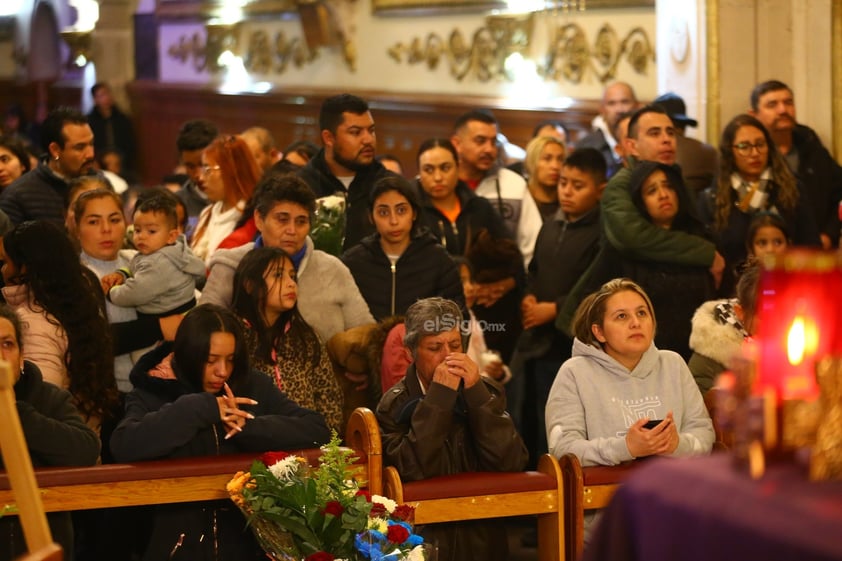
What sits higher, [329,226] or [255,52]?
[255,52]

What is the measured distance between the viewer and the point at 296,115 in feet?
45.5

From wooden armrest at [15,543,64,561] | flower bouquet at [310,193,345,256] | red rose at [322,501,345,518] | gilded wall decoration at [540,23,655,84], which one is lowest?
red rose at [322,501,345,518]

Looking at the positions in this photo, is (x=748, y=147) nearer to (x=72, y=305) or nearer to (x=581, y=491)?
(x=581, y=491)

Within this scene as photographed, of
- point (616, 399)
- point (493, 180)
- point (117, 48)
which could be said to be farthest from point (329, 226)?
point (117, 48)

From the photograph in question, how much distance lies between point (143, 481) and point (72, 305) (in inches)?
40.0

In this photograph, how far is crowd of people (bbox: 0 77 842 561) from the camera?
4480 mm

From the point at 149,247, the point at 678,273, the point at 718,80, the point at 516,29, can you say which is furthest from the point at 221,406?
the point at 516,29

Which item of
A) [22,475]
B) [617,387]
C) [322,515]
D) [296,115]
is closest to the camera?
[22,475]

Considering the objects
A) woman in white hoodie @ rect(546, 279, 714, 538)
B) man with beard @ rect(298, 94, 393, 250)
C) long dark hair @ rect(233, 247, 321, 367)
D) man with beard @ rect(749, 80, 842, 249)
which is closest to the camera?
woman in white hoodie @ rect(546, 279, 714, 538)

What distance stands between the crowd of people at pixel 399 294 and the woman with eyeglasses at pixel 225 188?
0.01 meters

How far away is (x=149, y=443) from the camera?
437 centimetres

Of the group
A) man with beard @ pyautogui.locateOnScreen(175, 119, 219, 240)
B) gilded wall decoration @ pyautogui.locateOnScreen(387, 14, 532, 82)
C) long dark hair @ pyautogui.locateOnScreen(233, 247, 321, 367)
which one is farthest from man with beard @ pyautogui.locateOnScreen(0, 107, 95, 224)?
gilded wall decoration @ pyautogui.locateOnScreen(387, 14, 532, 82)

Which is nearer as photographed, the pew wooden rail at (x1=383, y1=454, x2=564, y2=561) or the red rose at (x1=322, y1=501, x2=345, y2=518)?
the red rose at (x1=322, y1=501, x2=345, y2=518)

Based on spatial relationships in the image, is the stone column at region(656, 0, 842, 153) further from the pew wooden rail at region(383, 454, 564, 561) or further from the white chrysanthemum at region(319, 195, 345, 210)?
the pew wooden rail at region(383, 454, 564, 561)
